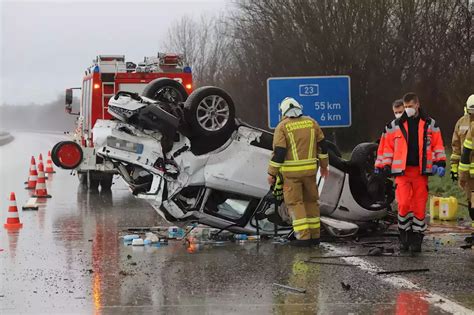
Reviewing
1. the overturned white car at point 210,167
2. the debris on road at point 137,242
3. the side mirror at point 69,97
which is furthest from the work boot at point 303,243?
the side mirror at point 69,97

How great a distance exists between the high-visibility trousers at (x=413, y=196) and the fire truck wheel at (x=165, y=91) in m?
3.05

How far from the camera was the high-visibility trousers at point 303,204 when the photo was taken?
24.9 feet

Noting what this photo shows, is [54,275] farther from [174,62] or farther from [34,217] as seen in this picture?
[174,62]

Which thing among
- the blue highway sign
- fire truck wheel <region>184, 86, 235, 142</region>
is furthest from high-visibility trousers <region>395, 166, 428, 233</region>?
the blue highway sign

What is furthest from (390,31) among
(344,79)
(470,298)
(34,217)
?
(470,298)

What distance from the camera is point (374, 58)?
24.7m

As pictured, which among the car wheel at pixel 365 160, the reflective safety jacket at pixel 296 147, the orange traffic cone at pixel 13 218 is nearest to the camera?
the reflective safety jacket at pixel 296 147

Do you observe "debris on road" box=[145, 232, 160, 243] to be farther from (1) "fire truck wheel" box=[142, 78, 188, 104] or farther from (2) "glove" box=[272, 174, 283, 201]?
(1) "fire truck wheel" box=[142, 78, 188, 104]

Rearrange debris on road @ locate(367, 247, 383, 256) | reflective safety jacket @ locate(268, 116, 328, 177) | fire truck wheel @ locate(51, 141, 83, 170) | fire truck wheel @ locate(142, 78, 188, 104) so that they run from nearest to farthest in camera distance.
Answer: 1. debris on road @ locate(367, 247, 383, 256)
2. reflective safety jacket @ locate(268, 116, 328, 177)
3. fire truck wheel @ locate(142, 78, 188, 104)
4. fire truck wheel @ locate(51, 141, 83, 170)

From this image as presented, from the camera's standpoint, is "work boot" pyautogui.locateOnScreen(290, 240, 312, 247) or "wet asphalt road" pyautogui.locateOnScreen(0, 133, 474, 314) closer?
"wet asphalt road" pyautogui.locateOnScreen(0, 133, 474, 314)

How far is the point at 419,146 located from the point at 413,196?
542mm

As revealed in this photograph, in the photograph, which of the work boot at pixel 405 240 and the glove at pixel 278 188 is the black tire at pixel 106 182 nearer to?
the glove at pixel 278 188

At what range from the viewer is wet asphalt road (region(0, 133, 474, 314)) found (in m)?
5.27

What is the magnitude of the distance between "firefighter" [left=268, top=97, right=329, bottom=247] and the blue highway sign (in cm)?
441
